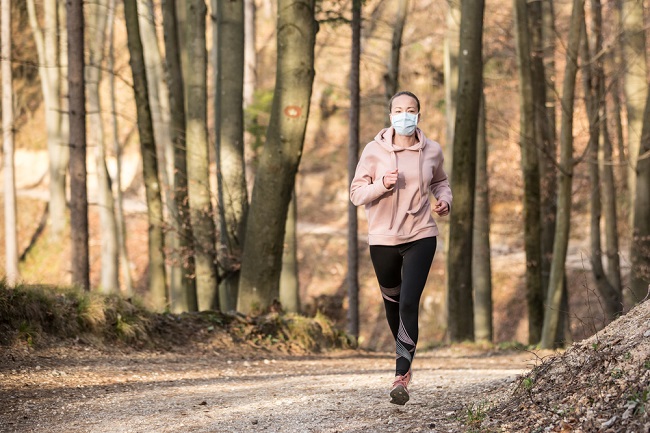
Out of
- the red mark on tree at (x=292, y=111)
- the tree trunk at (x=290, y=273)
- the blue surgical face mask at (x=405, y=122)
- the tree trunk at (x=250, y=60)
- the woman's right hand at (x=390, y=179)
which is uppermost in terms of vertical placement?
the tree trunk at (x=250, y=60)

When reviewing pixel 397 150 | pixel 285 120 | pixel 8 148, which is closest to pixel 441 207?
pixel 397 150

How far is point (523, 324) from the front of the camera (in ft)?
101

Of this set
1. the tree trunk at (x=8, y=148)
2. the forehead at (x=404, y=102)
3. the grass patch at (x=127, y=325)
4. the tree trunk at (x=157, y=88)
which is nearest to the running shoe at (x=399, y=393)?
the forehead at (x=404, y=102)

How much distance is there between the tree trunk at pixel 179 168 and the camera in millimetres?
15852

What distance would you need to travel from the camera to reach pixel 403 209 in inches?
267

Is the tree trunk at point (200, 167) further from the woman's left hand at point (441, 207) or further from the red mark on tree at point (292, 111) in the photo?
the woman's left hand at point (441, 207)

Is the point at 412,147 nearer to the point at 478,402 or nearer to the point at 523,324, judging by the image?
the point at 478,402

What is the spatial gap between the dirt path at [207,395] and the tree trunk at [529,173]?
7073 millimetres

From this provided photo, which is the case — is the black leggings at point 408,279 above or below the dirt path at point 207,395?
above

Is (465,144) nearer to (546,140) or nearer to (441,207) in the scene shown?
(546,140)

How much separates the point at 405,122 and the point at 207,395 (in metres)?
3.24

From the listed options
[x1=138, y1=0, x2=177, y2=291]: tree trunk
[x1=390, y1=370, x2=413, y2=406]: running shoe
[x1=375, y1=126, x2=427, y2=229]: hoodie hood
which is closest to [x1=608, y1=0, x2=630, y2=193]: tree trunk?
[x1=138, y1=0, x2=177, y2=291]: tree trunk

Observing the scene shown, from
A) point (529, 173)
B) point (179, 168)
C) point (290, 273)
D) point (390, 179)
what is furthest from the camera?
point (290, 273)

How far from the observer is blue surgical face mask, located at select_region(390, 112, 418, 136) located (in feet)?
22.3
